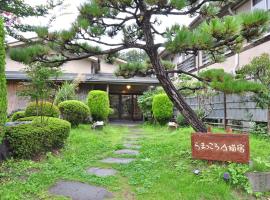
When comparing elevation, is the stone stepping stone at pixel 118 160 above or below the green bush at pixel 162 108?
below

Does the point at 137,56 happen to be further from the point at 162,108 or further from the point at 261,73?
the point at 261,73

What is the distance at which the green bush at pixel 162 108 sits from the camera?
1434 cm

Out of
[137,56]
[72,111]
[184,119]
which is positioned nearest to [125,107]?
[184,119]

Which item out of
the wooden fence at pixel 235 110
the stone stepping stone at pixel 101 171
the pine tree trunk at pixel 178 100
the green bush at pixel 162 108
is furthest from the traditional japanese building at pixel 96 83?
the stone stepping stone at pixel 101 171

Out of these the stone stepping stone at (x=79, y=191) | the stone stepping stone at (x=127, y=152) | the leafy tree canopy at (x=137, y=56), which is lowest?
the stone stepping stone at (x=79, y=191)

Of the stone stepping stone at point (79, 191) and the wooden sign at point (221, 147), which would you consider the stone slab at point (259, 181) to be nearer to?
the wooden sign at point (221, 147)

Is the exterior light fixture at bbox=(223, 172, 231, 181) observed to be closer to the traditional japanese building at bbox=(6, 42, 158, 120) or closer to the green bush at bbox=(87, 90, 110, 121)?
the traditional japanese building at bbox=(6, 42, 158, 120)

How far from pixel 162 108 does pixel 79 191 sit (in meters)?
10.1

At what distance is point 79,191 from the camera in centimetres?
449

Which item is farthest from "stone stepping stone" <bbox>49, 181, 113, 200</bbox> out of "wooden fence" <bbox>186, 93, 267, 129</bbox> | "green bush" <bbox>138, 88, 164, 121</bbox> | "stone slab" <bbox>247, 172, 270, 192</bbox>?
"green bush" <bbox>138, 88, 164, 121</bbox>

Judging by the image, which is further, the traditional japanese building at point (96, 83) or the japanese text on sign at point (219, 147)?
the traditional japanese building at point (96, 83)

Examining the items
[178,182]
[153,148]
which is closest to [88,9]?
[178,182]

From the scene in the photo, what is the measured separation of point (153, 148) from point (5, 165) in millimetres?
3464

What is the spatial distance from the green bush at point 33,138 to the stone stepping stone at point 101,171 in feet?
4.07
